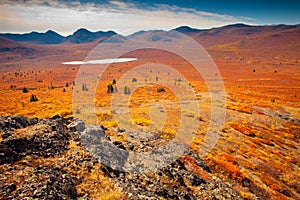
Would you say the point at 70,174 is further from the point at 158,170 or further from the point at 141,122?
the point at 141,122

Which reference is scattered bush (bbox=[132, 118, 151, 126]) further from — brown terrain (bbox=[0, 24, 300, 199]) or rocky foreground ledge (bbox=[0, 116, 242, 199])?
rocky foreground ledge (bbox=[0, 116, 242, 199])

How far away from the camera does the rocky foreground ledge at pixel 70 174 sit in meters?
6.31

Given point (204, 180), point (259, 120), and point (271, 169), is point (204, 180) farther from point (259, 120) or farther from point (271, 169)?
point (259, 120)

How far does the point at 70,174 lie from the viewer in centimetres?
754

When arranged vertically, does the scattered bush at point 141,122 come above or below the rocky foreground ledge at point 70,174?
below

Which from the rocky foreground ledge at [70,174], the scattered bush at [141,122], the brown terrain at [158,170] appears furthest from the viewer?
the scattered bush at [141,122]

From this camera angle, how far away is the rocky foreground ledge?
6312mm

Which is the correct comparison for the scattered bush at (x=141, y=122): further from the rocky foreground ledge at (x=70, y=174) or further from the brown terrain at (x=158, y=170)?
the rocky foreground ledge at (x=70, y=174)

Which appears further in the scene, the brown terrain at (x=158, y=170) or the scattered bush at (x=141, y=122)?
the scattered bush at (x=141, y=122)

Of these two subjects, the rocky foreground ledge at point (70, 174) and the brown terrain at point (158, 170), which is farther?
the brown terrain at point (158, 170)

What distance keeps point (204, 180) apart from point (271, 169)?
6457 mm

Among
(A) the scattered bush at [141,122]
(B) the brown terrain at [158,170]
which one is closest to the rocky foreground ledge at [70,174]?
(B) the brown terrain at [158,170]

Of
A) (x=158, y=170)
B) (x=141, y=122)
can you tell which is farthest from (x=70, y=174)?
(x=141, y=122)

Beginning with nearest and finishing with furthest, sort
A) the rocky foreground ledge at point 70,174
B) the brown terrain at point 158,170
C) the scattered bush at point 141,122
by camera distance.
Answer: the rocky foreground ledge at point 70,174 → the brown terrain at point 158,170 → the scattered bush at point 141,122
